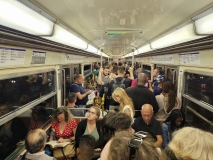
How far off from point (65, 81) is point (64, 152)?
2681 millimetres

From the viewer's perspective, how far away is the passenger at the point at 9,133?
93.0 inches

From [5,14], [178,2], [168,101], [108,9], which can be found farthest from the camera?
[168,101]

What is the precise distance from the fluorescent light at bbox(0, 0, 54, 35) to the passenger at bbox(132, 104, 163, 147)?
1.65 meters

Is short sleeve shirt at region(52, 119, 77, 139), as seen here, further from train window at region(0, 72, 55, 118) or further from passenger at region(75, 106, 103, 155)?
train window at region(0, 72, 55, 118)

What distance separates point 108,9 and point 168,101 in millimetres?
1994

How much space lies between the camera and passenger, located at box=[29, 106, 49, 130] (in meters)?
3.23

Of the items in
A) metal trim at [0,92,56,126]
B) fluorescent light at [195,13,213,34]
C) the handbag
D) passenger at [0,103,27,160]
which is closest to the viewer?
fluorescent light at [195,13,213,34]

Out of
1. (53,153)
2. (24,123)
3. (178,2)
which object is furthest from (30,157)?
(178,2)

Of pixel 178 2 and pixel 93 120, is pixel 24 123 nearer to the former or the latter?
pixel 93 120

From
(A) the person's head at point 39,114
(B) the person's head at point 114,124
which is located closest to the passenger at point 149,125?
(B) the person's head at point 114,124

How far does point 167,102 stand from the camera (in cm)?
355

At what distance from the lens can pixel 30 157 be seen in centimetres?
208

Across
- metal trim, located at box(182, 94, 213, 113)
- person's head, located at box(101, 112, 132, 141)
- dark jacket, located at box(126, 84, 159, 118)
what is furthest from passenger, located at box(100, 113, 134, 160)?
metal trim, located at box(182, 94, 213, 113)

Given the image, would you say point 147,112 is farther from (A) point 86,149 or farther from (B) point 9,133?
(B) point 9,133
